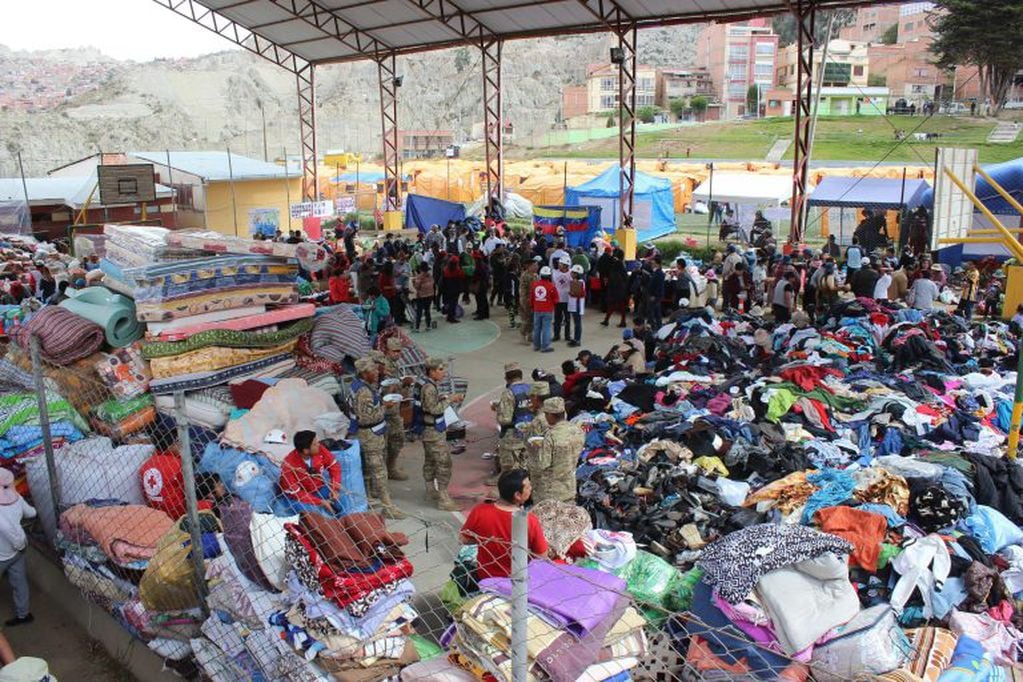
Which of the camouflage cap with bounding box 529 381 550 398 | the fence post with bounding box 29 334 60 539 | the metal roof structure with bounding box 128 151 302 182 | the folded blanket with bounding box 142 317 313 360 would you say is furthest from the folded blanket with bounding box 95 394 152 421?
the metal roof structure with bounding box 128 151 302 182

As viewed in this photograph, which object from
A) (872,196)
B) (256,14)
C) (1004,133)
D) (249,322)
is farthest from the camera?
(1004,133)

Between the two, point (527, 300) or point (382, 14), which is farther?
point (382, 14)

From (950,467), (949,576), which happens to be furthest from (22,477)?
(950,467)

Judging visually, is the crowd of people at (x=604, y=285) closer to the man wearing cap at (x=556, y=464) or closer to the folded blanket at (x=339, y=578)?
the man wearing cap at (x=556, y=464)

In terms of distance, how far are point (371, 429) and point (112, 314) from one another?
304 centimetres

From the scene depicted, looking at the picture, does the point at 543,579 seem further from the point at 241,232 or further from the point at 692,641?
the point at 241,232

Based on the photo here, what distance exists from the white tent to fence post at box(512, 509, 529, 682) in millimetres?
21775

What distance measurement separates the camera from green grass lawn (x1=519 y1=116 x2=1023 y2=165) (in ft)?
157

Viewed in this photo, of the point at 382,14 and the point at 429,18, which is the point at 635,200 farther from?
the point at 382,14

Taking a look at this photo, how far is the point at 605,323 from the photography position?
47.9 ft

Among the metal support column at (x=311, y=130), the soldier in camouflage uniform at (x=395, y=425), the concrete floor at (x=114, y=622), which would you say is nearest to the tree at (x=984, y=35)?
the metal support column at (x=311, y=130)

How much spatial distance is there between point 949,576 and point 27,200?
2500 cm

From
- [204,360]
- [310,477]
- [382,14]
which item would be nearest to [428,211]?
[382,14]

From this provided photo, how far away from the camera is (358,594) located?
12.8 feet
